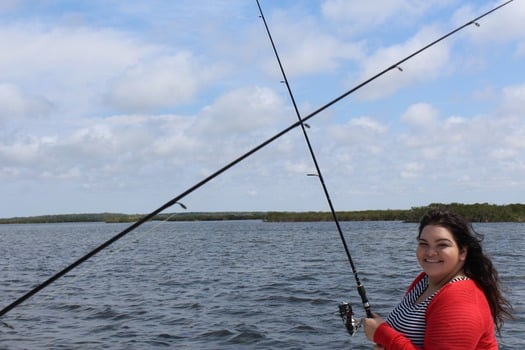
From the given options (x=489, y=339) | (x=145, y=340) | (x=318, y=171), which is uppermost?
(x=318, y=171)

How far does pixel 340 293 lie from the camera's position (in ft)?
56.2

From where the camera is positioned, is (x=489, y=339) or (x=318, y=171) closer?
(x=489, y=339)

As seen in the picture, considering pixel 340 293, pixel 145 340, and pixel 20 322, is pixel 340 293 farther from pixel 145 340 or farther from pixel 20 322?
pixel 20 322

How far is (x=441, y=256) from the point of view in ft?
11.1

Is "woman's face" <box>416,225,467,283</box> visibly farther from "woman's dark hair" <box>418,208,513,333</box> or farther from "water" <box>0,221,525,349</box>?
"water" <box>0,221,525,349</box>

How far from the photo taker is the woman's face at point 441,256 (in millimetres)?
3373

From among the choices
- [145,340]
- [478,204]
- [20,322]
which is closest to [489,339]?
[145,340]

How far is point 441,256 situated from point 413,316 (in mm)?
368

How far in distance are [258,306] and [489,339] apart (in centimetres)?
1271

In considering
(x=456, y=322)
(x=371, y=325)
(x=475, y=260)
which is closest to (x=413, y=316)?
(x=371, y=325)

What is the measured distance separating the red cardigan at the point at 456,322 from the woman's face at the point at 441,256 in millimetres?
132

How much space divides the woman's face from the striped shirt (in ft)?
0.26

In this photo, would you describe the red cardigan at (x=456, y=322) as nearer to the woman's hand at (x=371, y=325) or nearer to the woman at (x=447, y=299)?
the woman at (x=447, y=299)

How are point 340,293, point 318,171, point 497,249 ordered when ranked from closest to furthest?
point 318,171
point 340,293
point 497,249
